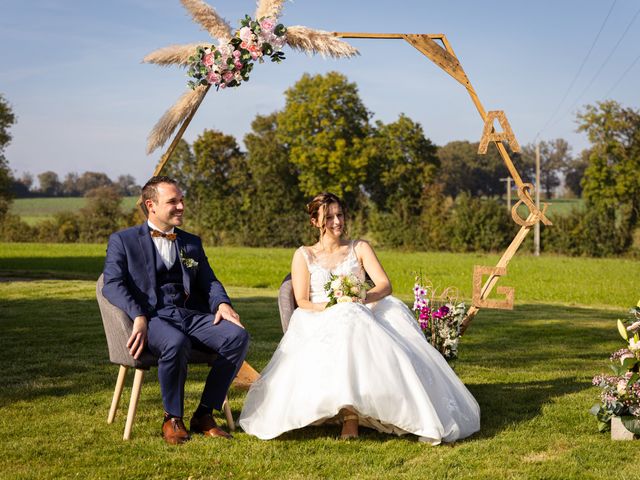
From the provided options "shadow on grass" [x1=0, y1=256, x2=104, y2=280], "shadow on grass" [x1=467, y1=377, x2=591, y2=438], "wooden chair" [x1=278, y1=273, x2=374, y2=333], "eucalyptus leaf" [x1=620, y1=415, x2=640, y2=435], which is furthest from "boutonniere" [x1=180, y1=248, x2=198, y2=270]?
"shadow on grass" [x1=0, y1=256, x2=104, y2=280]

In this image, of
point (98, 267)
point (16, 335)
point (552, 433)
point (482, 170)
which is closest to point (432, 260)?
point (98, 267)

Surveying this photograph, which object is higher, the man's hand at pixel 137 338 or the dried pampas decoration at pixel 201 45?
the dried pampas decoration at pixel 201 45

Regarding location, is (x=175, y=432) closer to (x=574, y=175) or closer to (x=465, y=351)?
(x=465, y=351)

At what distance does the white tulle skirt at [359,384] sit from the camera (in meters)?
5.16

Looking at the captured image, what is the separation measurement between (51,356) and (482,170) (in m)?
67.3

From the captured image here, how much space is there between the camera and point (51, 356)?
344 inches

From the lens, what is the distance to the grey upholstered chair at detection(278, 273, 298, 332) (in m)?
6.15

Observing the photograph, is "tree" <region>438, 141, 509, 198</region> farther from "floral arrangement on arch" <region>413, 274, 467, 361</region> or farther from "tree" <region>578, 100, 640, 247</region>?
"floral arrangement on arch" <region>413, 274, 467, 361</region>

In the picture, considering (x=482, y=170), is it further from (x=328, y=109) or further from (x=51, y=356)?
(x=51, y=356)

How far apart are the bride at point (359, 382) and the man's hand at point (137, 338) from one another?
863 millimetres

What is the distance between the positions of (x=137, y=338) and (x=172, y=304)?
21.7 inches

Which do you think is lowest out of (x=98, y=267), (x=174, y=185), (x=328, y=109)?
(x=98, y=267)

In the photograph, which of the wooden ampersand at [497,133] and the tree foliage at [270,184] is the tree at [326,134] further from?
the wooden ampersand at [497,133]

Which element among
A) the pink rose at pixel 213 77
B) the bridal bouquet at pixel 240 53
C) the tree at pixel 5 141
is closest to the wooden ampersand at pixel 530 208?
the bridal bouquet at pixel 240 53
